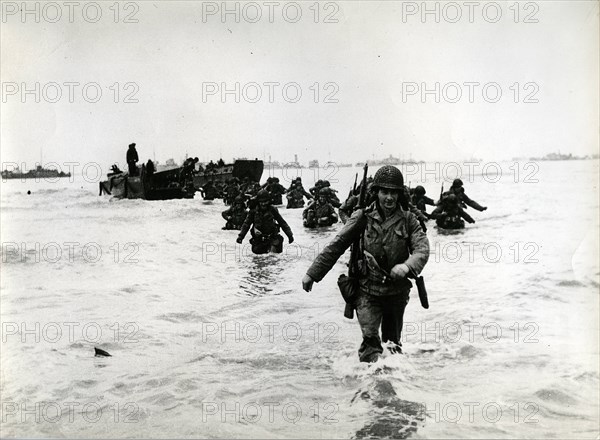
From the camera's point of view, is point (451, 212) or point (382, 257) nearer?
point (382, 257)

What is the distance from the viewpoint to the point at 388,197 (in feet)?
15.3

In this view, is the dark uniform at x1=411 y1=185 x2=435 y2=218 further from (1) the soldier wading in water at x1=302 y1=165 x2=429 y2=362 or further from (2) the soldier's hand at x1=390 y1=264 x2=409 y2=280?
(2) the soldier's hand at x1=390 y1=264 x2=409 y2=280

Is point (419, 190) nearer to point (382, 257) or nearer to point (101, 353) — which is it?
point (382, 257)

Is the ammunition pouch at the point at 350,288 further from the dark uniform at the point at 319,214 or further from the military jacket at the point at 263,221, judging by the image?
the dark uniform at the point at 319,214

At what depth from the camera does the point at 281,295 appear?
25.3 feet

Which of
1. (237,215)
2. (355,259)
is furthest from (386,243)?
(237,215)

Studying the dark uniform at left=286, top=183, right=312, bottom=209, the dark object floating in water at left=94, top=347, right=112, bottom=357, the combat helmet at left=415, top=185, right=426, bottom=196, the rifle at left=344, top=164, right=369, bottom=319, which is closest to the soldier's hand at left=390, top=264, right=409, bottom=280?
the rifle at left=344, top=164, right=369, bottom=319

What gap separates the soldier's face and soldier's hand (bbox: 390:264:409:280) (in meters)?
0.54

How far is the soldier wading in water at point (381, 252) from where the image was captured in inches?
183

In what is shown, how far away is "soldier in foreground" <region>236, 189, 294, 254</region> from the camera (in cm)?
1041

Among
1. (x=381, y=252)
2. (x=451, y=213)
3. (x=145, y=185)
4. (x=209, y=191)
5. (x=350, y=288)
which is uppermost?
(x=145, y=185)

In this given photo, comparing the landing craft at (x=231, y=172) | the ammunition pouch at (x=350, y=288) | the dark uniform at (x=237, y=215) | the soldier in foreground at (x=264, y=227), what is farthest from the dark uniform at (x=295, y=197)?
the ammunition pouch at (x=350, y=288)

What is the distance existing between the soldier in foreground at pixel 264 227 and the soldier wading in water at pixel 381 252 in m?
5.53

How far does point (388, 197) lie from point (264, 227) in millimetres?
6073
